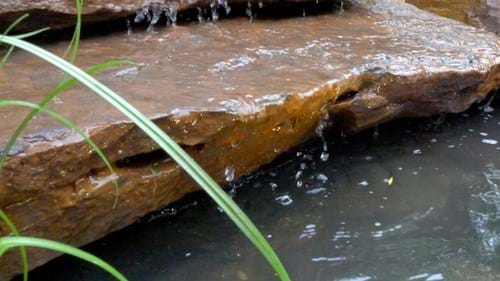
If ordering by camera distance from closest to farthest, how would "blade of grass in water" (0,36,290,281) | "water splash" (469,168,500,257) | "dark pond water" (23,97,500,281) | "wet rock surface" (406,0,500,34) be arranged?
"blade of grass in water" (0,36,290,281), "dark pond water" (23,97,500,281), "water splash" (469,168,500,257), "wet rock surface" (406,0,500,34)

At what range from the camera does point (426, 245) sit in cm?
211

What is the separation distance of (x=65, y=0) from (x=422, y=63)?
155 centimetres

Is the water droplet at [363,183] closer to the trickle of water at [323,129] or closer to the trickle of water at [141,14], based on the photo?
the trickle of water at [323,129]

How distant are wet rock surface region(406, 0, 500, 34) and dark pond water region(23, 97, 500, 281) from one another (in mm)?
1648

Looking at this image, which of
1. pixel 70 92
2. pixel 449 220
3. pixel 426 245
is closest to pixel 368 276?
pixel 426 245

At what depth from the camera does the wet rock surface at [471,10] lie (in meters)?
4.21

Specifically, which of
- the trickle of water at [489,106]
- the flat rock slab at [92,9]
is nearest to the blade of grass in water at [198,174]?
the flat rock slab at [92,9]

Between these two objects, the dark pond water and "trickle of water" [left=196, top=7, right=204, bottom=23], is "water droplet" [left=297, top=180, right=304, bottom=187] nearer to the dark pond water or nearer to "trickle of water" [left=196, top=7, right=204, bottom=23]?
the dark pond water

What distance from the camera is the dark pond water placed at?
1.97 m

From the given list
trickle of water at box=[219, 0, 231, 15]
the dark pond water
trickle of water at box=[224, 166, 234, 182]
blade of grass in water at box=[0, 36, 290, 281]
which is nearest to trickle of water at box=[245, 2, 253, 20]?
trickle of water at box=[219, 0, 231, 15]

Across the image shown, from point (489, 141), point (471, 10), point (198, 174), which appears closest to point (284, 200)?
A: point (489, 141)

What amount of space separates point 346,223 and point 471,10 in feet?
9.22

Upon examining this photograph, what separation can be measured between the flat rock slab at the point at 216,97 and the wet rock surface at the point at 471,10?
953 millimetres

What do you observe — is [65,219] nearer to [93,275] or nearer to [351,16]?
[93,275]
